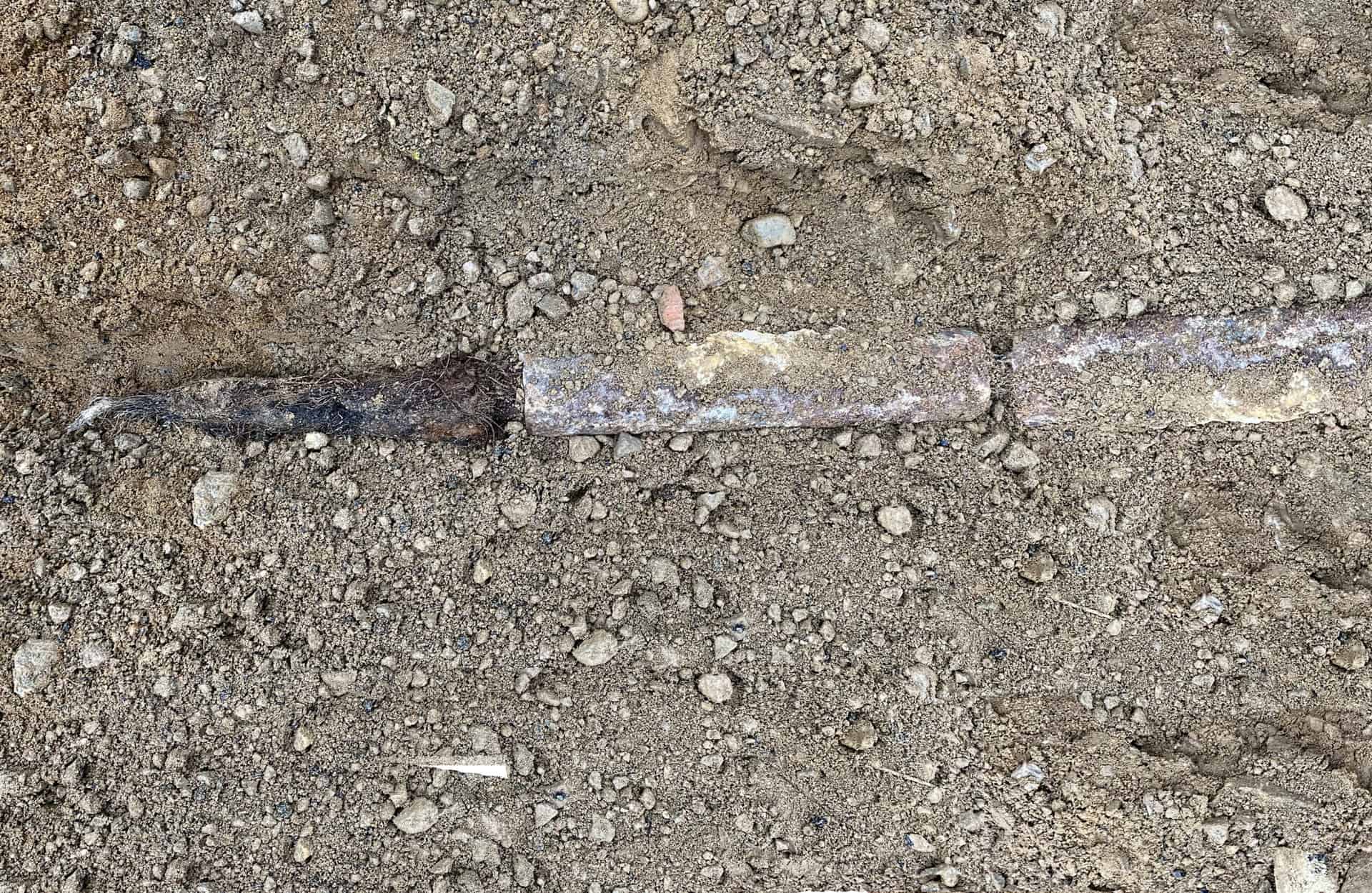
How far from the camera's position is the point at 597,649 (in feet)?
8.57

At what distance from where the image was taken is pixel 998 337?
8.93ft

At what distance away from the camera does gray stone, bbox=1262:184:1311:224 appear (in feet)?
8.59

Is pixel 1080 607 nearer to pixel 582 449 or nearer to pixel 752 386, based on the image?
pixel 752 386

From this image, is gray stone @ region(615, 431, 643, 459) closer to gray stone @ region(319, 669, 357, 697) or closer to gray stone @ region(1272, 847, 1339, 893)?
gray stone @ region(319, 669, 357, 697)

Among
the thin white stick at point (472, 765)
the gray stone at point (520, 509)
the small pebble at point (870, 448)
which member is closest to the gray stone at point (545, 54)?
the gray stone at point (520, 509)

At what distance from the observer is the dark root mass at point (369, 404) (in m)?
2.65

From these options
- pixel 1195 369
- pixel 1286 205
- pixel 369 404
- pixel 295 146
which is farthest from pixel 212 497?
pixel 1286 205

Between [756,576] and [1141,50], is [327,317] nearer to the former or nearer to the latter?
[756,576]

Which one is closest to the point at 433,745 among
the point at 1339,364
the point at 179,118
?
the point at 179,118

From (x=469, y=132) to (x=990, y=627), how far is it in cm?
201

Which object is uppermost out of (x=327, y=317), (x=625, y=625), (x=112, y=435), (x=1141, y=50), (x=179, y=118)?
(x=1141, y=50)

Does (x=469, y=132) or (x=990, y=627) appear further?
(x=990, y=627)

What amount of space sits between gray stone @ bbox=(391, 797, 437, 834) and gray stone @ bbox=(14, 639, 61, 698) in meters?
1.06

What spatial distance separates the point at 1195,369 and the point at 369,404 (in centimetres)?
237
